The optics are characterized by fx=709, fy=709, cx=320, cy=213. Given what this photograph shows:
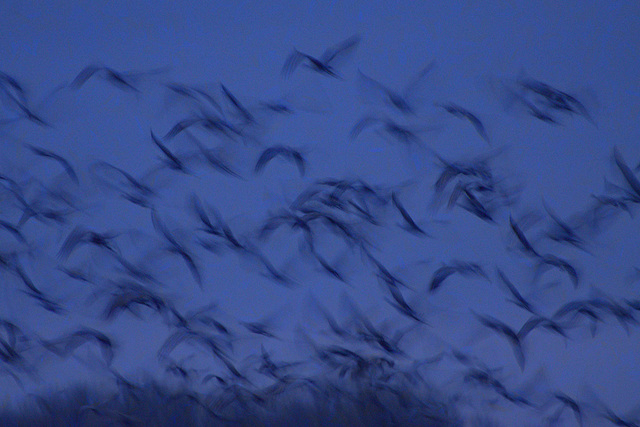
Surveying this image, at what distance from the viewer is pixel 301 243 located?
1.78 meters

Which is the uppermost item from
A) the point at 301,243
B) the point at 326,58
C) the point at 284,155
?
the point at 326,58

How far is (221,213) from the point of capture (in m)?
1.78

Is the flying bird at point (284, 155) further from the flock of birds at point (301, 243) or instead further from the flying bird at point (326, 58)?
the flying bird at point (326, 58)

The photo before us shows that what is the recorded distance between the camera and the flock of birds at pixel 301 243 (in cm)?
174

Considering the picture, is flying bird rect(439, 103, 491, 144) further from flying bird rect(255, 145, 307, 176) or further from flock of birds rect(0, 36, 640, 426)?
flying bird rect(255, 145, 307, 176)

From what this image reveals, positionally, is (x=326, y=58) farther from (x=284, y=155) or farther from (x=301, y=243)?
(x=301, y=243)

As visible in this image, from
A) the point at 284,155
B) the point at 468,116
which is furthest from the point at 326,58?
the point at 468,116

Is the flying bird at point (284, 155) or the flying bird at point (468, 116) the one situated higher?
the flying bird at point (468, 116)

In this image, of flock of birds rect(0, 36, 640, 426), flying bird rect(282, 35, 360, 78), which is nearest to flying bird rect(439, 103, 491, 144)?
flock of birds rect(0, 36, 640, 426)

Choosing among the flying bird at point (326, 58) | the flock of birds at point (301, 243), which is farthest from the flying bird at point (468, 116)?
the flying bird at point (326, 58)

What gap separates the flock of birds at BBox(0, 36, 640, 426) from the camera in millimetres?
1735

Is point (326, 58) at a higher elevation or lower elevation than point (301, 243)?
higher

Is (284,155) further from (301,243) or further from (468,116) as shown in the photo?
(468,116)

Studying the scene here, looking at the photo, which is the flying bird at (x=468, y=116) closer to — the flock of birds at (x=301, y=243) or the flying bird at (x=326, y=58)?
the flock of birds at (x=301, y=243)
